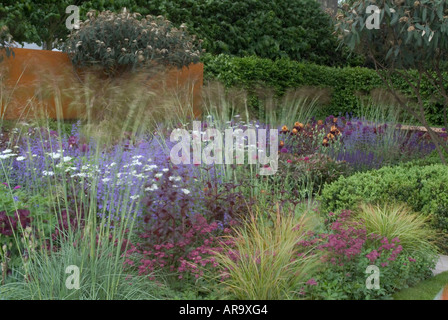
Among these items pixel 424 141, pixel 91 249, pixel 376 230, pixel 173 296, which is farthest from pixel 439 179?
pixel 424 141

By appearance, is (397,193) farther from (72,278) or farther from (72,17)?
(72,17)

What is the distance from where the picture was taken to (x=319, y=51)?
13703 mm

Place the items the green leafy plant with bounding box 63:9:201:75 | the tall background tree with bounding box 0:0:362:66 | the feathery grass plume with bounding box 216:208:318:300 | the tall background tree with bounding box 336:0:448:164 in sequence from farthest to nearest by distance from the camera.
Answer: the tall background tree with bounding box 0:0:362:66 → the green leafy plant with bounding box 63:9:201:75 → the tall background tree with bounding box 336:0:448:164 → the feathery grass plume with bounding box 216:208:318:300

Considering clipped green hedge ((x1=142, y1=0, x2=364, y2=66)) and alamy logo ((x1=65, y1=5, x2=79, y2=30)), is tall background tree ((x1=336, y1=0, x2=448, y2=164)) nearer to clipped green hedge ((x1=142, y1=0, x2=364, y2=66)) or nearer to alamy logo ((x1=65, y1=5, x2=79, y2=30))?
clipped green hedge ((x1=142, y1=0, x2=364, y2=66))

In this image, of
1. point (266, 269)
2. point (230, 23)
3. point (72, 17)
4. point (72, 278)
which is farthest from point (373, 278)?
point (230, 23)

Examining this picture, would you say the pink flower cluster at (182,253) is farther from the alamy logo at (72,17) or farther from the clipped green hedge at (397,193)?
the alamy logo at (72,17)

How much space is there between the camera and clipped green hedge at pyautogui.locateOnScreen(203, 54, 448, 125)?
9375 millimetres

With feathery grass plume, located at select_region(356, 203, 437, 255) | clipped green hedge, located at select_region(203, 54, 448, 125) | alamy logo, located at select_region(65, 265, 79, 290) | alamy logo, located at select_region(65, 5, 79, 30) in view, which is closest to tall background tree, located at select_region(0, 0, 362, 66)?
alamy logo, located at select_region(65, 5, 79, 30)

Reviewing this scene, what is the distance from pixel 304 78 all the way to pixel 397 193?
7.25m

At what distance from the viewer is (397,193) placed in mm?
4168

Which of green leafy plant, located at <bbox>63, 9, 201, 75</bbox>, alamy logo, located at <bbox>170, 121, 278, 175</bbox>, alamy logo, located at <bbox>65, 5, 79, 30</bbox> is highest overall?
alamy logo, located at <bbox>65, 5, 79, 30</bbox>

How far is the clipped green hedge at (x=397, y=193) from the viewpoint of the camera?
13.2 feet

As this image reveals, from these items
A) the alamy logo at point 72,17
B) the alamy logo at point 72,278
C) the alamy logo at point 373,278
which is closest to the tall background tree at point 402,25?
the alamy logo at point 373,278

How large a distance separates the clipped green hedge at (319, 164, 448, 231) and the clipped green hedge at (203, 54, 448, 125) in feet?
13.5
